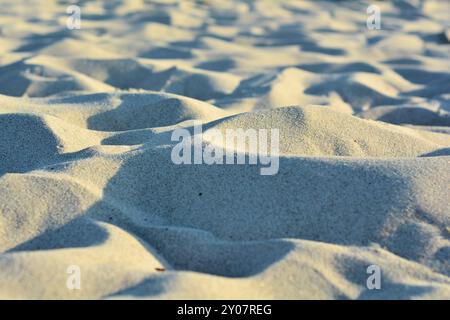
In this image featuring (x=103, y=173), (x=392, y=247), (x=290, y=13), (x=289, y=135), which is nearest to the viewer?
(x=392, y=247)

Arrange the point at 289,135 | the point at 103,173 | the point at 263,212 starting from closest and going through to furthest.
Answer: the point at 263,212, the point at 103,173, the point at 289,135

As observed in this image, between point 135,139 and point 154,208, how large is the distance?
0.49 metres

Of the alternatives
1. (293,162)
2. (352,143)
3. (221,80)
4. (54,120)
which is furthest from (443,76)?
(54,120)

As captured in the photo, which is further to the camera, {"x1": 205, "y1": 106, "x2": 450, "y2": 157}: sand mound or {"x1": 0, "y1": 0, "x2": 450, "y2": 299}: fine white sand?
{"x1": 205, "y1": 106, "x2": 450, "y2": 157}: sand mound

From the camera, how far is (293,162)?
187cm

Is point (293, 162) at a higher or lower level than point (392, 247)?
higher

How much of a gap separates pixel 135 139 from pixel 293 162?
0.62m

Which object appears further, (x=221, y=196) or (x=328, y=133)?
(x=328, y=133)

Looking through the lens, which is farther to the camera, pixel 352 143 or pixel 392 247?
pixel 352 143

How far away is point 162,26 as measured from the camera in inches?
208

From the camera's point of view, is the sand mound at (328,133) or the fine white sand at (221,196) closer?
the fine white sand at (221,196)

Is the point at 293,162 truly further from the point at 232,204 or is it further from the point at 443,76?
the point at 443,76

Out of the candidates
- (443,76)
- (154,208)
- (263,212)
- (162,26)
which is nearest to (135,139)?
(154,208)

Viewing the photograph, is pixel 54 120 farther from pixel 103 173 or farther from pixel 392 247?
pixel 392 247
